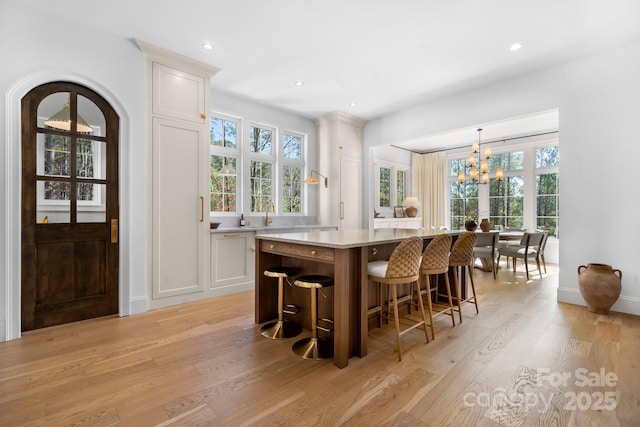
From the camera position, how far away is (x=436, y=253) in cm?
274

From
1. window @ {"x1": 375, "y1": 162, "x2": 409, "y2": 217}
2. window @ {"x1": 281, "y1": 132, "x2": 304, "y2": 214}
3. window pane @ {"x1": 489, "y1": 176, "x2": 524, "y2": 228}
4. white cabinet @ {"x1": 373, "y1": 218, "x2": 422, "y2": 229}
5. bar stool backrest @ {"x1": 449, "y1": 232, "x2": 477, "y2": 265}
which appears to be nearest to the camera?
bar stool backrest @ {"x1": 449, "y1": 232, "x2": 477, "y2": 265}

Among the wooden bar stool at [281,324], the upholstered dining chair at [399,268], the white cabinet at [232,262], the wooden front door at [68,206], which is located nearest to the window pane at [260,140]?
the white cabinet at [232,262]

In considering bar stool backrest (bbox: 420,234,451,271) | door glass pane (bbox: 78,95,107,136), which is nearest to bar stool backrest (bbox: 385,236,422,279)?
bar stool backrest (bbox: 420,234,451,271)

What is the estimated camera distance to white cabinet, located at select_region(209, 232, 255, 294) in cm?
405

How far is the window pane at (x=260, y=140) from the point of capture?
518 cm

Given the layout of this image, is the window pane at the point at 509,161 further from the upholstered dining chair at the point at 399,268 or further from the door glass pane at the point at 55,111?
the door glass pane at the point at 55,111

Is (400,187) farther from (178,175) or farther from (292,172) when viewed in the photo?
(178,175)

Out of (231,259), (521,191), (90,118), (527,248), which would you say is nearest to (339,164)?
(231,259)

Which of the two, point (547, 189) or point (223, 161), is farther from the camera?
point (547, 189)

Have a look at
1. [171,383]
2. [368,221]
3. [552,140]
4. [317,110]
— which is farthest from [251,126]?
[552,140]

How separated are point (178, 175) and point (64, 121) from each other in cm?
114

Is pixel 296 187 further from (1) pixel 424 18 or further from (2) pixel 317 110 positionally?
(1) pixel 424 18

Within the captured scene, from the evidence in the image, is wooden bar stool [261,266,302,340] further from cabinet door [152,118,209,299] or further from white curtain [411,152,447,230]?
white curtain [411,152,447,230]

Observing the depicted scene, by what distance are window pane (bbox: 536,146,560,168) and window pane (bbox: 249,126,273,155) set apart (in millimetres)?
5882
